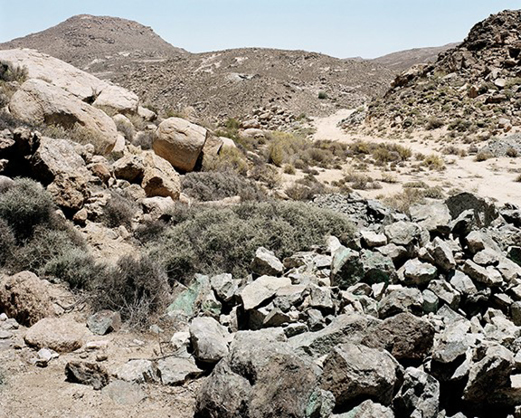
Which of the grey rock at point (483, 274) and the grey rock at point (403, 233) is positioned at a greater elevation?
the grey rock at point (403, 233)

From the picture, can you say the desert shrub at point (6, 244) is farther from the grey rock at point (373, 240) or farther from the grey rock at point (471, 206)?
the grey rock at point (471, 206)

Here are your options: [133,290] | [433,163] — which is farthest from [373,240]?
[433,163]

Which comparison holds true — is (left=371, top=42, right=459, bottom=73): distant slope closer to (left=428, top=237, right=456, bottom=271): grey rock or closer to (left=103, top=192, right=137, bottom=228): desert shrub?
(left=103, top=192, right=137, bottom=228): desert shrub

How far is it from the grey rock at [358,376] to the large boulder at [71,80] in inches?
476

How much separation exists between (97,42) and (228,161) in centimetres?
8276

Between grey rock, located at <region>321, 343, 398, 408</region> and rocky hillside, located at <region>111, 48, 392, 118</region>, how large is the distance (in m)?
33.9

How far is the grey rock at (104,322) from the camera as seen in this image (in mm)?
4141

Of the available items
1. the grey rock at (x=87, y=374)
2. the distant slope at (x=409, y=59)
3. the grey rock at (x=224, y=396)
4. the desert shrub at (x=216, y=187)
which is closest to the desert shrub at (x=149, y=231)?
the desert shrub at (x=216, y=187)

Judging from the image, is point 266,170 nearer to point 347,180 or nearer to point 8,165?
point 347,180

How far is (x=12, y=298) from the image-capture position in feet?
14.1

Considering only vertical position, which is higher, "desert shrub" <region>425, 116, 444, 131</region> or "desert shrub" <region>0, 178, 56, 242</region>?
"desert shrub" <region>425, 116, 444, 131</region>

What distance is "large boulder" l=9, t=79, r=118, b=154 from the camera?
360 inches

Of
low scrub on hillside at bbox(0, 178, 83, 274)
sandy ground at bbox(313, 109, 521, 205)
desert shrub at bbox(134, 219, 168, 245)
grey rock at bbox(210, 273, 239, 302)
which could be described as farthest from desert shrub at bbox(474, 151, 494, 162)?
low scrub on hillside at bbox(0, 178, 83, 274)

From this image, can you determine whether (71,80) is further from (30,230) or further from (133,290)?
(133,290)
